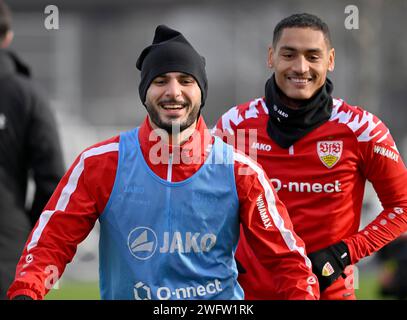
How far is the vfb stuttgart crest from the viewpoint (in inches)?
223

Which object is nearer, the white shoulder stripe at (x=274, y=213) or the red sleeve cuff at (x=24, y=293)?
the red sleeve cuff at (x=24, y=293)

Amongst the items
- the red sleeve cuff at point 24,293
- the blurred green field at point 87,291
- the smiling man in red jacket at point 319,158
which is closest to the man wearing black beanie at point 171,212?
the red sleeve cuff at point 24,293

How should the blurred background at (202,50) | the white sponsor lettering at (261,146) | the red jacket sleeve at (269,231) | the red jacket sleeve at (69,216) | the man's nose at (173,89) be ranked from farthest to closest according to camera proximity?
the blurred background at (202,50)
the white sponsor lettering at (261,146)
the man's nose at (173,89)
the red jacket sleeve at (269,231)
the red jacket sleeve at (69,216)

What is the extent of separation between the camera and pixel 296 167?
5699mm

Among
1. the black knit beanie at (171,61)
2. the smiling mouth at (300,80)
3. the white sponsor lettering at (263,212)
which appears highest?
the black knit beanie at (171,61)

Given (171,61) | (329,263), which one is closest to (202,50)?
(329,263)

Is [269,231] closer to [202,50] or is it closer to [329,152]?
[329,152]

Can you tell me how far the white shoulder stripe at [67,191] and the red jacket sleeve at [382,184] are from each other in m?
1.60

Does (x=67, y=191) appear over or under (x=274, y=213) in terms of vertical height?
over

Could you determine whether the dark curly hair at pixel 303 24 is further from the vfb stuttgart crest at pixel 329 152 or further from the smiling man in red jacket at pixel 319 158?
the vfb stuttgart crest at pixel 329 152

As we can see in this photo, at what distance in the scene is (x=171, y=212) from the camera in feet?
15.1

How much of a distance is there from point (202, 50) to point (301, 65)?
18282 millimetres

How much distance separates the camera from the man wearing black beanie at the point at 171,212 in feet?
14.9

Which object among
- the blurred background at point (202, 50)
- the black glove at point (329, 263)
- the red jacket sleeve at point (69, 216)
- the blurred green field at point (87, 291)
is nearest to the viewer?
the red jacket sleeve at point (69, 216)
